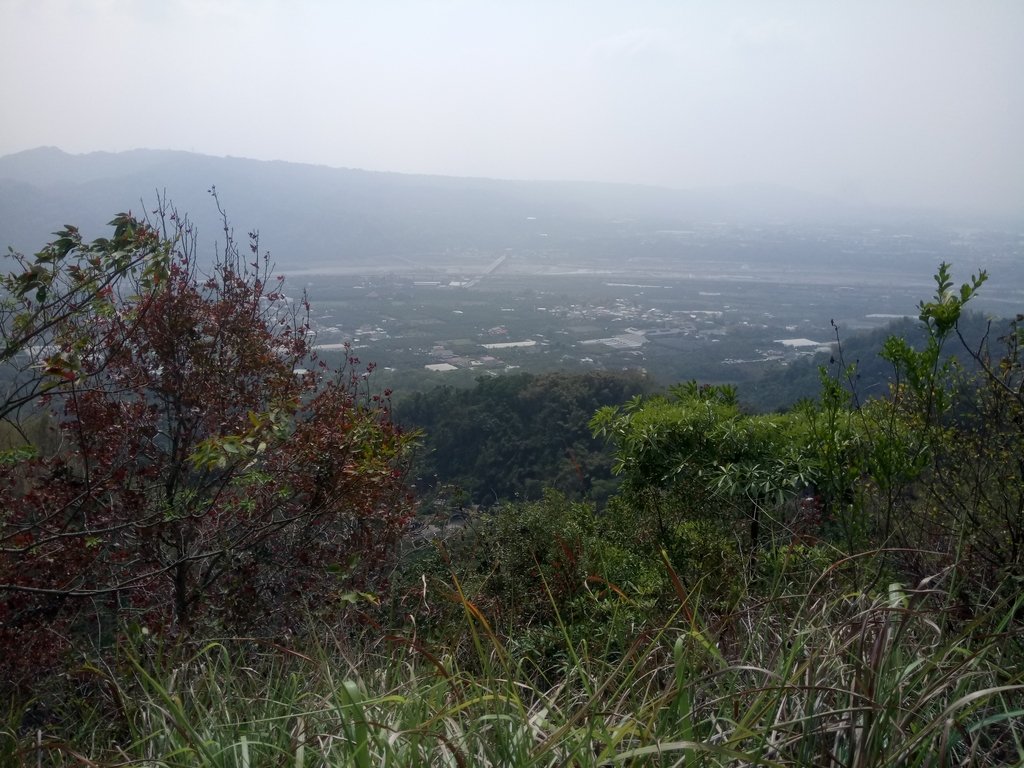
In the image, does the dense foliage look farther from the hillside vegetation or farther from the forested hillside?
the forested hillside

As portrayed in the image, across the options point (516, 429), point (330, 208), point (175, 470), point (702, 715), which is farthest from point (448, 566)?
point (330, 208)

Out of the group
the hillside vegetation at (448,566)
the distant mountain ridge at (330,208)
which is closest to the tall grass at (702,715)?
the hillside vegetation at (448,566)

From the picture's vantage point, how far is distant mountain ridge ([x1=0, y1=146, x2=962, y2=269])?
17.3 meters

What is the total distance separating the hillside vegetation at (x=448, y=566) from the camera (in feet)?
5.84

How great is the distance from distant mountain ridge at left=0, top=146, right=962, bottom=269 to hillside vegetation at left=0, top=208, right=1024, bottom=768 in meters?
1.62

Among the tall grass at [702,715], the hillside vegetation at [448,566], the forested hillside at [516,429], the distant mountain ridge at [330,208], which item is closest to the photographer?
the tall grass at [702,715]

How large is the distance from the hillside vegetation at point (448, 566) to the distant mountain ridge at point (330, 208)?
5.30 feet

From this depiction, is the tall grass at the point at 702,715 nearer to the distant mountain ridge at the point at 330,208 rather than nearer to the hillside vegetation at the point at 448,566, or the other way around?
the hillside vegetation at the point at 448,566

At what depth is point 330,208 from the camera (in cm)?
4434

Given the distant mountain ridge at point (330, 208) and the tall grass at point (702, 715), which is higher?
the distant mountain ridge at point (330, 208)

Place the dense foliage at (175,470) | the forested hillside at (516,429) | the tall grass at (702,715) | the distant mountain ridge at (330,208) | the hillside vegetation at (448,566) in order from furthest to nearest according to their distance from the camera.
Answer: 1. the distant mountain ridge at (330,208)
2. the forested hillside at (516,429)
3. the dense foliage at (175,470)
4. the hillside vegetation at (448,566)
5. the tall grass at (702,715)

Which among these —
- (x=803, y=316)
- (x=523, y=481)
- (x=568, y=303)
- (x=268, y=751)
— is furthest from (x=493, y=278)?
(x=268, y=751)

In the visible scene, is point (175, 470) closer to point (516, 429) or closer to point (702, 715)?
point (702, 715)

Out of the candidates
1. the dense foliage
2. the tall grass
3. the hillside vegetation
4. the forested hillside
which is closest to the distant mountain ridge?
the dense foliage
